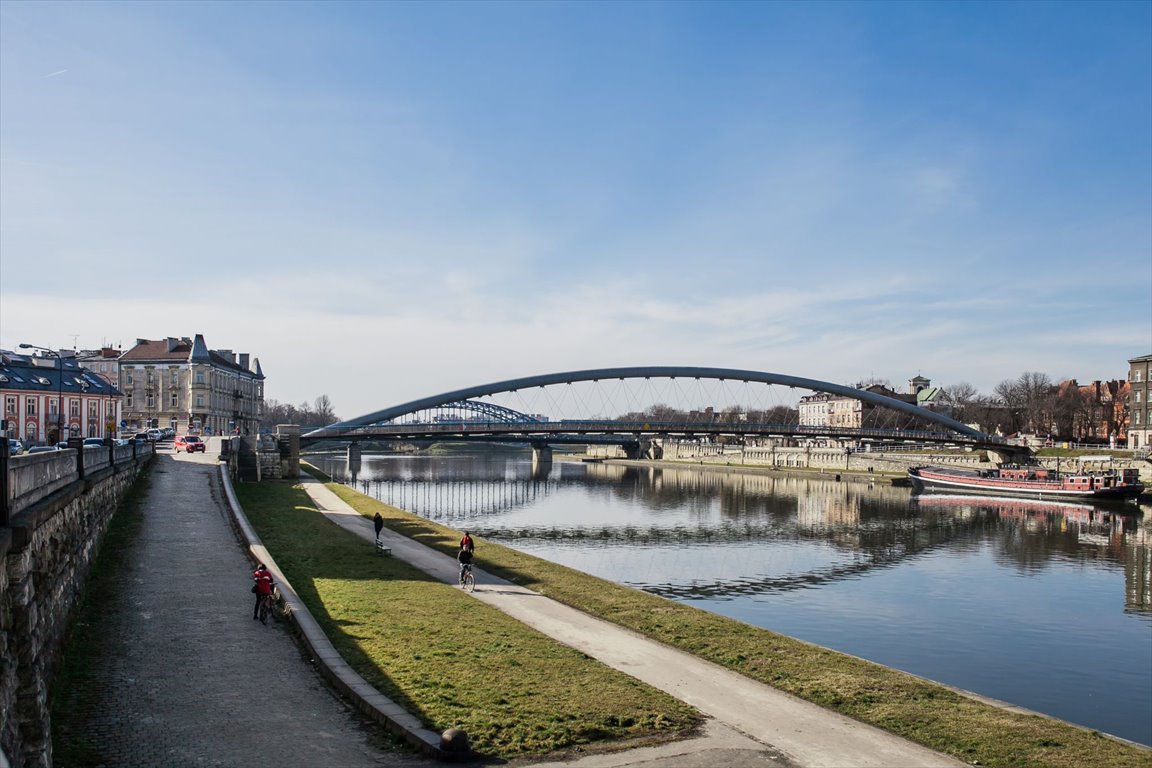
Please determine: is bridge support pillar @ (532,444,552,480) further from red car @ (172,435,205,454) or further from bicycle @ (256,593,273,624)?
bicycle @ (256,593,273,624)

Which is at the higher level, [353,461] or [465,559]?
[465,559]

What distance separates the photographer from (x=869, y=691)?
14.3 meters

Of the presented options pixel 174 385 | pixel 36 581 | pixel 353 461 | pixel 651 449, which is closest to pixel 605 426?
pixel 353 461

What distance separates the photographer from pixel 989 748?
11805 millimetres

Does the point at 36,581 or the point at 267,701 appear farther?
the point at 267,701

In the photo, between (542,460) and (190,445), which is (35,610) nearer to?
(190,445)

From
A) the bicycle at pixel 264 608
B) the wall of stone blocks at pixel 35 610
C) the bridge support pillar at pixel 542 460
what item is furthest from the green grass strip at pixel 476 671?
the bridge support pillar at pixel 542 460

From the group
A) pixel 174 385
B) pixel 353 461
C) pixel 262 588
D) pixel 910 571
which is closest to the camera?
pixel 262 588

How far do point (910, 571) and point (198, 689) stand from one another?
28.3 m

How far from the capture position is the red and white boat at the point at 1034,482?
62844 millimetres

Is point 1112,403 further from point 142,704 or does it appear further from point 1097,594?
point 142,704

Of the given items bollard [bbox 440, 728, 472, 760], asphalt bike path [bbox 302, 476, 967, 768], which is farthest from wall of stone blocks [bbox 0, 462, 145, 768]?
asphalt bike path [bbox 302, 476, 967, 768]

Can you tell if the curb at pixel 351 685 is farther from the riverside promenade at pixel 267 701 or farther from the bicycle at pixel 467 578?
the bicycle at pixel 467 578

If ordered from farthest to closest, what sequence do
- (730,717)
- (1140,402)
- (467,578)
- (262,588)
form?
(1140,402) → (467,578) → (262,588) → (730,717)
